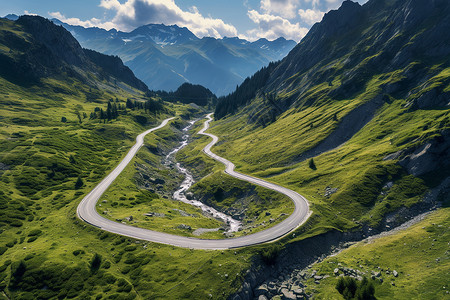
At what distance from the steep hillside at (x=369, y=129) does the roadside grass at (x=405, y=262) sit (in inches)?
323

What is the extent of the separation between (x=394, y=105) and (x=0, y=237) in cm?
15020

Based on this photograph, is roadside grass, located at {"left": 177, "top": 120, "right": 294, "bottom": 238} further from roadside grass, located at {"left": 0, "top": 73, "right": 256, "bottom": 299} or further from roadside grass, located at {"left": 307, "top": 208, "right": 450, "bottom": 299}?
roadside grass, located at {"left": 307, "top": 208, "right": 450, "bottom": 299}

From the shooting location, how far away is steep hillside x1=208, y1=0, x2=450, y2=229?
6575 centimetres

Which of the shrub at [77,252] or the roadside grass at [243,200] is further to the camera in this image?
the roadside grass at [243,200]

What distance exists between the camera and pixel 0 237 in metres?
55.8

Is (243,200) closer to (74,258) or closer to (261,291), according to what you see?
(261,291)

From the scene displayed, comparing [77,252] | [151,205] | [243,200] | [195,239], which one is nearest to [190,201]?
[151,205]

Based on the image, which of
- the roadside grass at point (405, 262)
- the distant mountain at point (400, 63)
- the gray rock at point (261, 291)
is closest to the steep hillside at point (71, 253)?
the gray rock at point (261, 291)

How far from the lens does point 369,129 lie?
104938 millimetres

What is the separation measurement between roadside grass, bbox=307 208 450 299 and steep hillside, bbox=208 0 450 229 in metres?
8.20

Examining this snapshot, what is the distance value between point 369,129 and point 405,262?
75.0 metres

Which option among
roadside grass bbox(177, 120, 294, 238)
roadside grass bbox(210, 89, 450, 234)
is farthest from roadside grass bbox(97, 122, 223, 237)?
roadside grass bbox(210, 89, 450, 234)

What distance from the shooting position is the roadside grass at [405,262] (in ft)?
122

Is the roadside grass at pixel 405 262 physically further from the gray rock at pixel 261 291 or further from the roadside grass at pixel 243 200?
the roadside grass at pixel 243 200
